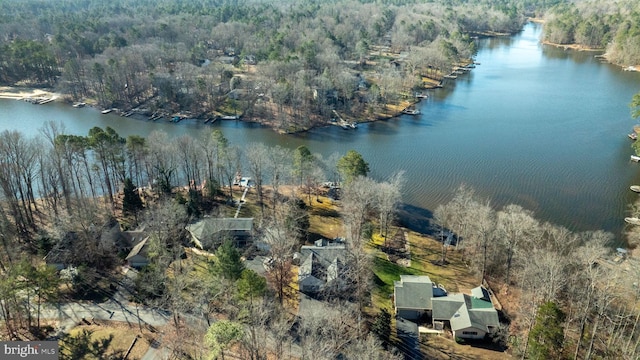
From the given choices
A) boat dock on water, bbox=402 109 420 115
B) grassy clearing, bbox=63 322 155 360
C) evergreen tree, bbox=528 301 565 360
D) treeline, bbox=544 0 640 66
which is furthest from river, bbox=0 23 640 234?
grassy clearing, bbox=63 322 155 360

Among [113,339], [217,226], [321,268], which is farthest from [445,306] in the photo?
[113,339]

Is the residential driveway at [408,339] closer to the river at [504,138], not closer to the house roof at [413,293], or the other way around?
the house roof at [413,293]

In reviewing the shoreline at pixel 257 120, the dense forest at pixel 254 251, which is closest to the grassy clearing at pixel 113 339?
the dense forest at pixel 254 251

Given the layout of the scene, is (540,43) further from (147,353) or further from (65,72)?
(147,353)

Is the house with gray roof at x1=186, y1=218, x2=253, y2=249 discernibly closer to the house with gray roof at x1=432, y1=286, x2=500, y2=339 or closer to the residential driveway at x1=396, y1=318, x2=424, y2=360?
the residential driveway at x1=396, y1=318, x2=424, y2=360

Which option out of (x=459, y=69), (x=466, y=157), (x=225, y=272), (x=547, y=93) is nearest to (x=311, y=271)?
(x=225, y=272)
